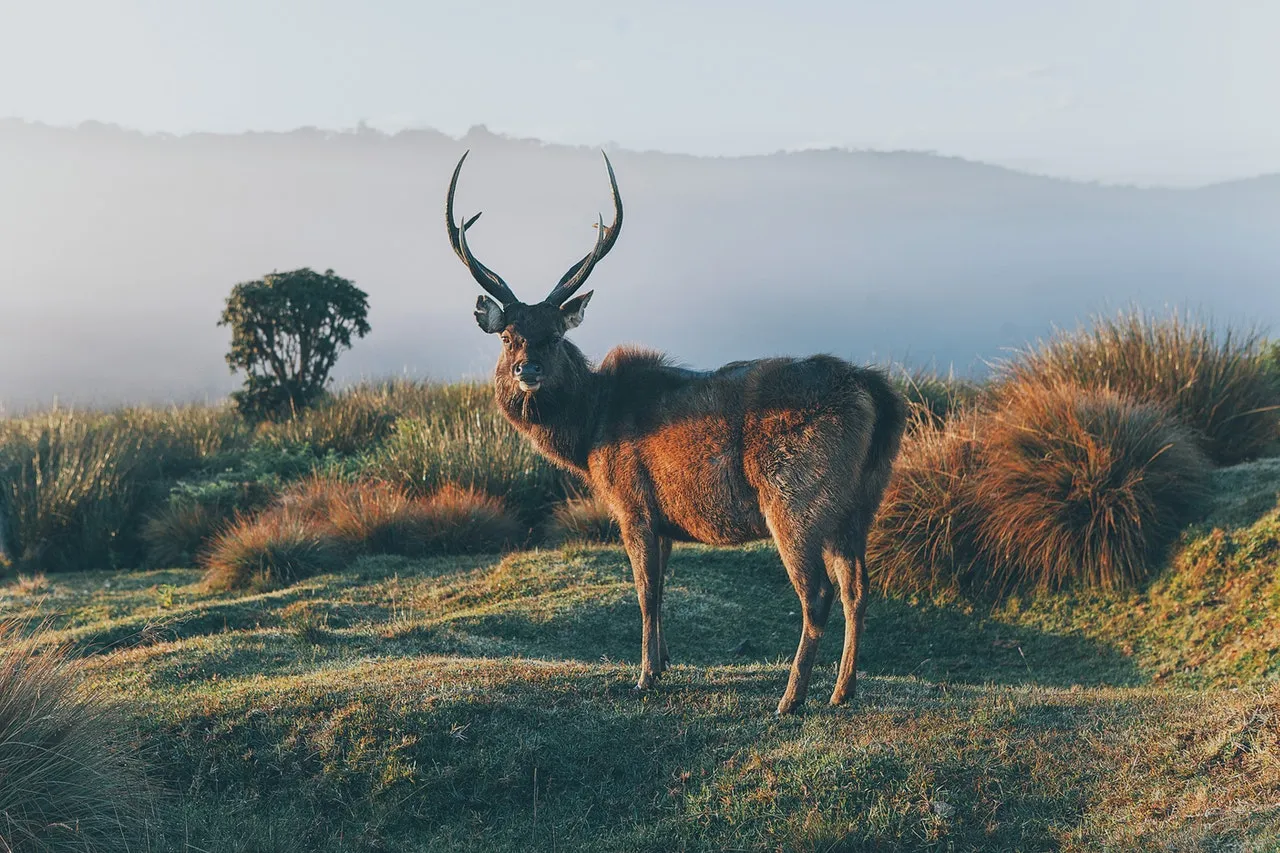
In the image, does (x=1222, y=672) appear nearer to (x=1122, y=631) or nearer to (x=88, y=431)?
(x=1122, y=631)

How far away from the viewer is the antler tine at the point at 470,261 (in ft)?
25.3

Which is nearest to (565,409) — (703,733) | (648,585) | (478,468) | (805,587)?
(648,585)

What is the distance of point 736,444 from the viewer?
23.4 feet

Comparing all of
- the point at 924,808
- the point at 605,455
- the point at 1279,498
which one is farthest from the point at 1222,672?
the point at 605,455

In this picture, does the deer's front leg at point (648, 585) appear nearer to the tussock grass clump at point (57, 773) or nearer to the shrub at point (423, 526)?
the tussock grass clump at point (57, 773)

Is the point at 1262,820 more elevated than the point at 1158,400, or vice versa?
the point at 1158,400

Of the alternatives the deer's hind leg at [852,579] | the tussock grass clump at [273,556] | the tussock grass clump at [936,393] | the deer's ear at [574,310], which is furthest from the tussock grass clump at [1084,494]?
the tussock grass clump at [273,556]

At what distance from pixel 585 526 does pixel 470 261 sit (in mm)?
6859

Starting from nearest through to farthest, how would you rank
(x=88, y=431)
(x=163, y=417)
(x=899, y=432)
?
(x=899, y=432) < (x=88, y=431) < (x=163, y=417)

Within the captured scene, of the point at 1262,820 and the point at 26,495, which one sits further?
the point at 26,495

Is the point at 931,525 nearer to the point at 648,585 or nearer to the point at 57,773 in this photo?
the point at 648,585

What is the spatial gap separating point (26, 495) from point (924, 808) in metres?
14.7

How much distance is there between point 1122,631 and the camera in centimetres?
1030

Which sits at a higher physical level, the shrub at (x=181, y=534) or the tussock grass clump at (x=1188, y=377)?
the tussock grass clump at (x=1188, y=377)
